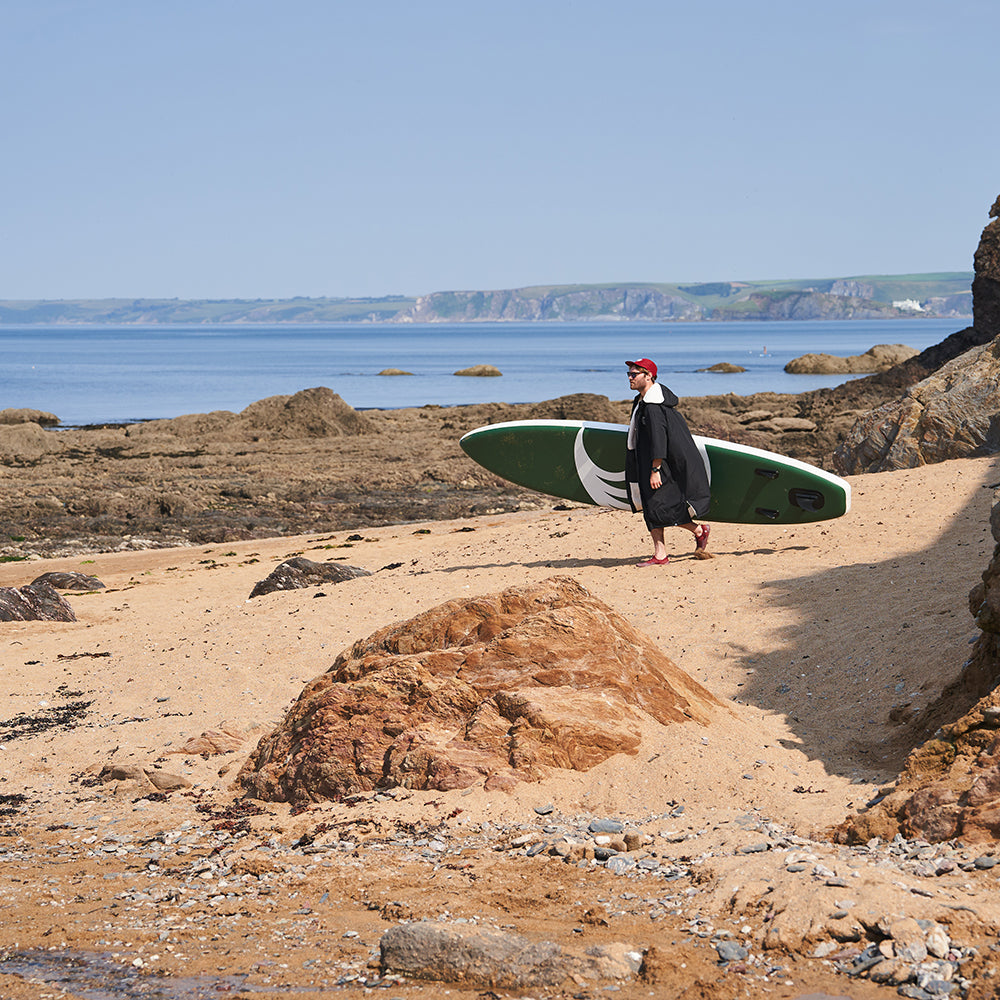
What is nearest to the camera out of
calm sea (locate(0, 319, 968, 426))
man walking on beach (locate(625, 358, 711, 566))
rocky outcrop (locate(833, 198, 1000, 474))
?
man walking on beach (locate(625, 358, 711, 566))

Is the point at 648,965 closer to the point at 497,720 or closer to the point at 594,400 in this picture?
the point at 497,720

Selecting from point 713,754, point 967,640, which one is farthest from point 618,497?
point 713,754

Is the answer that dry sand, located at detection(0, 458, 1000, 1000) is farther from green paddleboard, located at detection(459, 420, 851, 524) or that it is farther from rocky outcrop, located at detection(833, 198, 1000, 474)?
rocky outcrop, located at detection(833, 198, 1000, 474)

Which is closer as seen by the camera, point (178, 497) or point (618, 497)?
point (618, 497)

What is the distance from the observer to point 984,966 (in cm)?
355

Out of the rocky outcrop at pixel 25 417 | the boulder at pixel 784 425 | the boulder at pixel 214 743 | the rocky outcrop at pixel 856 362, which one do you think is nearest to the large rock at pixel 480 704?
the boulder at pixel 214 743

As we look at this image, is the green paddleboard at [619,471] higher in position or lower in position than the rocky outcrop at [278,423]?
higher

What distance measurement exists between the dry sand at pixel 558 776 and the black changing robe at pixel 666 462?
0.52 meters

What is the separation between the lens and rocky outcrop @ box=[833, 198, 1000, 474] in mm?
14211

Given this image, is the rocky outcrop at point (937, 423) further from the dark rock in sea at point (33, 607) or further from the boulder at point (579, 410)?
the boulder at point (579, 410)

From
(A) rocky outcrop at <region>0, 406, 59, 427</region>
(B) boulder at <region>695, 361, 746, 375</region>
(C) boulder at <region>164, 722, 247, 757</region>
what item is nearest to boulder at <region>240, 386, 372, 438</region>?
(A) rocky outcrop at <region>0, 406, 59, 427</region>

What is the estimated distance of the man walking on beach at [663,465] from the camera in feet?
33.7

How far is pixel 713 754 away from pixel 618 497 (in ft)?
21.3

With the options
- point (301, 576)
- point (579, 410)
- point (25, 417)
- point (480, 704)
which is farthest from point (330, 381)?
point (480, 704)
